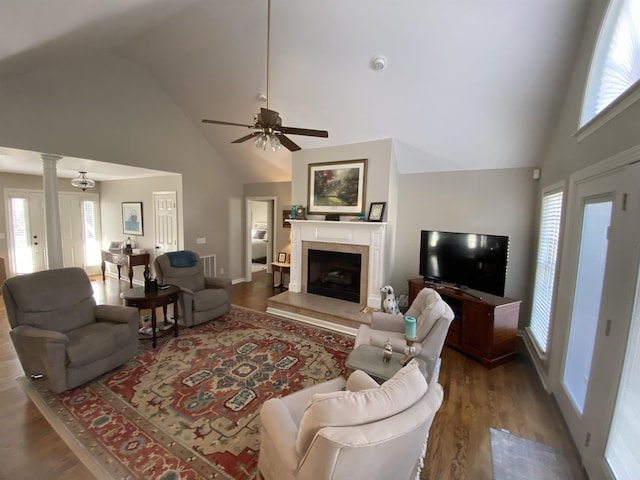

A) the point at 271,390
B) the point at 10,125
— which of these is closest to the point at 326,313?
the point at 271,390

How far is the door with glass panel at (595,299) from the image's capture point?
1548 mm

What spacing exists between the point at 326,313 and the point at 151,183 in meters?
4.79

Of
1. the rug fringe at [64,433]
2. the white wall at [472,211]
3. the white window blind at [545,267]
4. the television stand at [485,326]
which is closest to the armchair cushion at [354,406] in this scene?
the rug fringe at [64,433]

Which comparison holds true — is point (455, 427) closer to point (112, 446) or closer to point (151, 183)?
point (112, 446)

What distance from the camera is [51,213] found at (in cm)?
378

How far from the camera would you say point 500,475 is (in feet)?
5.79

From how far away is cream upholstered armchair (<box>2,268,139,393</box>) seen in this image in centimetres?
234

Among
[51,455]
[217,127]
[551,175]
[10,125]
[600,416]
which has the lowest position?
[51,455]

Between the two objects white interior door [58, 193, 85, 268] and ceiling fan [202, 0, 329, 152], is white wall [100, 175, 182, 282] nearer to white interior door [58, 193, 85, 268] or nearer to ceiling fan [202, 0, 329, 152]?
white interior door [58, 193, 85, 268]

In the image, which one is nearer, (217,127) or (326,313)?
(326,313)

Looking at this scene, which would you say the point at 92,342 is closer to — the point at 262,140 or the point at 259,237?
the point at 262,140

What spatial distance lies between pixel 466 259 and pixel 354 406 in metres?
3.01

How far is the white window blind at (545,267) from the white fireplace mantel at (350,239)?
1.96 meters

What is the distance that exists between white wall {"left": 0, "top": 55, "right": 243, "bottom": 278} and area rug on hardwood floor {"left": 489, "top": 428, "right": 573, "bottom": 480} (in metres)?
5.54
